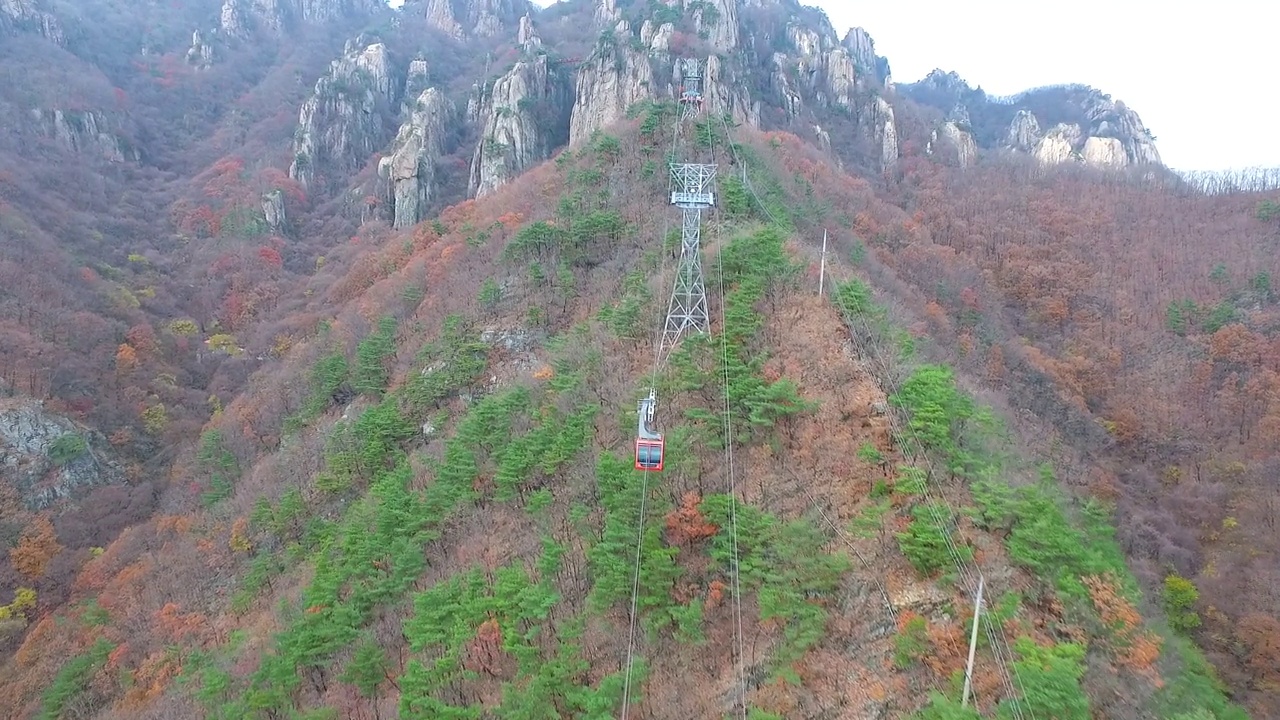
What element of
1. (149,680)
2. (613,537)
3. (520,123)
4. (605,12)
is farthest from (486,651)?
(605,12)

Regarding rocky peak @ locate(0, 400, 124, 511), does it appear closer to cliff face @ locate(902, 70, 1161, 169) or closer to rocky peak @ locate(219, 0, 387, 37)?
cliff face @ locate(902, 70, 1161, 169)

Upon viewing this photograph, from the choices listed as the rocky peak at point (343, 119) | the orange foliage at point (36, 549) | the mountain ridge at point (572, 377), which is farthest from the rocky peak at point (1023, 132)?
the orange foliage at point (36, 549)

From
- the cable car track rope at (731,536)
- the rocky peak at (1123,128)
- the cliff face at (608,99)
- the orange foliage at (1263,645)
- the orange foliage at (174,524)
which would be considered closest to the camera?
the cable car track rope at (731,536)

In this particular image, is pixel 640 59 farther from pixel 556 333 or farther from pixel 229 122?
pixel 229 122

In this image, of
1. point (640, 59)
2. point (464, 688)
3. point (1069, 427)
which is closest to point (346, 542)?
point (464, 688)

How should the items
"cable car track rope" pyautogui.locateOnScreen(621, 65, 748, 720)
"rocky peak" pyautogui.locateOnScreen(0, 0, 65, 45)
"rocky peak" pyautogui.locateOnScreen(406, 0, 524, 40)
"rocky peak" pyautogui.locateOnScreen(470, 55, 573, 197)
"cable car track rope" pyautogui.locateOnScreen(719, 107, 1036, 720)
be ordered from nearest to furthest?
"cable car track rope" pyautogui.locateOnScreen(719, 107, 1036, 720), "cable car track rope" pyautogui.locateOnScreen(621, 65, 748, 720), "rocky peak" pyautogui.locateOnScreen(470, 55, 573, 197), "rocky peak" pyautogui.locateOnScreen(0, 0, 65, 45), "rocky peak" pyautogui.locateOnScreen(406, 0, 524, 40)

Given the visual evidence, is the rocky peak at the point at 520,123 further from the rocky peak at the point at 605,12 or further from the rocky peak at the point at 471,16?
the rocky peak at the point at 471,16

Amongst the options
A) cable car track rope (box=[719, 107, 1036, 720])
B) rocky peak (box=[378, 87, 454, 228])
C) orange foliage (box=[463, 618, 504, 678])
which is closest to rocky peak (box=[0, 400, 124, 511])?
orange foliage (box=[463, 618, 504, 678])
